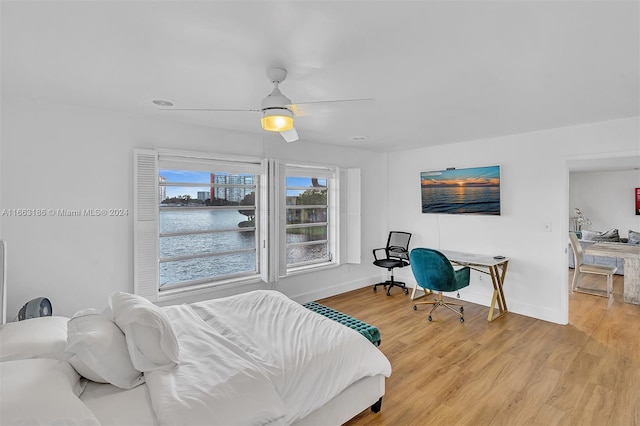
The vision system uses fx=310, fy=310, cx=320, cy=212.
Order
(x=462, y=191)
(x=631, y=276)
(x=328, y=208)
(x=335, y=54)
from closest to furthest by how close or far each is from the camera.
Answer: (x=335, y=54), (x=631, y=276), (x=462, y=191), (x=328, y=208)

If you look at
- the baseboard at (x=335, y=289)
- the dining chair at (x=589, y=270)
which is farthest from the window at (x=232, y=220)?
the dining chair at (x=589, y=270)

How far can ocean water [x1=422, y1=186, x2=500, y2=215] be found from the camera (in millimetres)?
4473

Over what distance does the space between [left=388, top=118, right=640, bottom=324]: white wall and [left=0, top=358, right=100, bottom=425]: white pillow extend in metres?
4.76

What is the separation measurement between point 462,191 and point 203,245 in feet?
12.7

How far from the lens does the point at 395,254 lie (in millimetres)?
5578

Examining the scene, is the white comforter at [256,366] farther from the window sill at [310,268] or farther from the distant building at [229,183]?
the window sill at [310,268]

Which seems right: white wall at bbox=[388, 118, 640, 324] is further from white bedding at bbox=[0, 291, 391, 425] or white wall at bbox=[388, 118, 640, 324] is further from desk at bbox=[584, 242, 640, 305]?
white bedding at bbox=[0, 291, 391, 425]

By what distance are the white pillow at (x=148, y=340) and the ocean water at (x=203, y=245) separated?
6.89ft

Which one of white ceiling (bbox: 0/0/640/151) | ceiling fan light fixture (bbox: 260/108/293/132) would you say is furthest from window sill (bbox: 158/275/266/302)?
ceiling fan light fixture (bbox: 260/108/293/132)

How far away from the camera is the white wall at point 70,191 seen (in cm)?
280

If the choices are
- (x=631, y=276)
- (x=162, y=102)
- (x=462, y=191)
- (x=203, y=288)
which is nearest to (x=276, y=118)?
(x=162, y=102)

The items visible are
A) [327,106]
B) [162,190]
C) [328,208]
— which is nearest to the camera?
[327,106]

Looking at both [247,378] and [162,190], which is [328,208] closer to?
[162,190]

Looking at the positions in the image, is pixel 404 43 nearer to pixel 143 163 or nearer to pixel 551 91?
pixel 551 91
